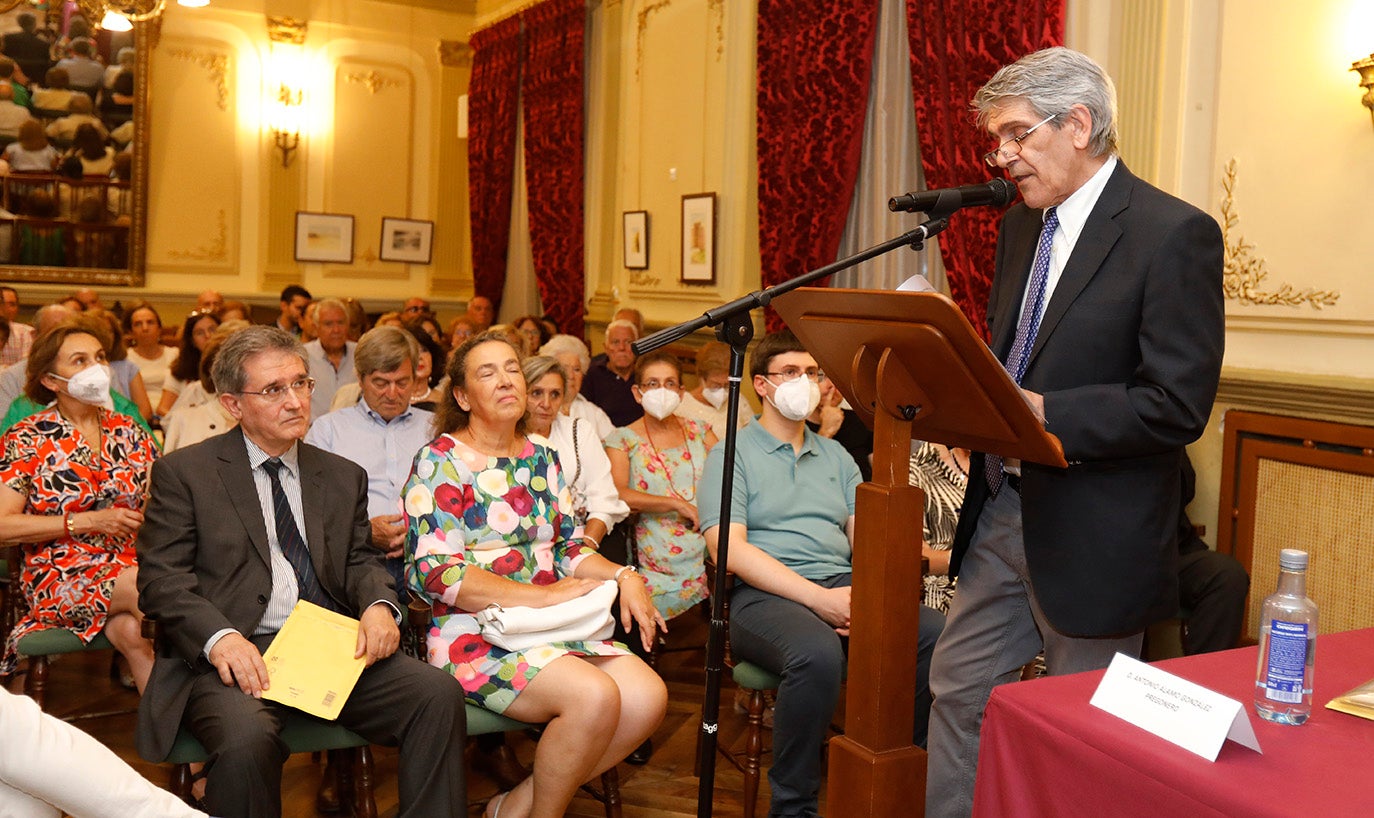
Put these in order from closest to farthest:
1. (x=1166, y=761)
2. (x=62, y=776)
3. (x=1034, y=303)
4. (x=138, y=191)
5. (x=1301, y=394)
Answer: (x=1166, y=761) → (x=62, y=776) → (x=1034, y=303) → (x=1301, y=394) → (x=138, y=191)

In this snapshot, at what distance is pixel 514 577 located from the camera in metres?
3.28

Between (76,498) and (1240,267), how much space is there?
3991mm

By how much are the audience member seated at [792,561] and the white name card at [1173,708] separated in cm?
155

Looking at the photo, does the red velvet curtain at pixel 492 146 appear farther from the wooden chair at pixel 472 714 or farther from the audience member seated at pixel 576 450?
the wooden chair at pixel 472 714

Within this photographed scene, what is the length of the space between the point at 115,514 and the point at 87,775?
6.20 feet

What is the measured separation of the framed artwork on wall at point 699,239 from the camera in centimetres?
735

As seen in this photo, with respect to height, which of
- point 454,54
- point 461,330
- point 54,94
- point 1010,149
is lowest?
point 461,330

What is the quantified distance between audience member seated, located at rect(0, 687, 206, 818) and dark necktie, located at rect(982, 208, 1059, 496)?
1.70m

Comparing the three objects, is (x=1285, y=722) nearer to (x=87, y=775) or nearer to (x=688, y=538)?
(x=87, y=775)

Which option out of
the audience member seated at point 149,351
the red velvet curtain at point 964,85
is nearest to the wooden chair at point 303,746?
the red velvet curtain at point 964,85

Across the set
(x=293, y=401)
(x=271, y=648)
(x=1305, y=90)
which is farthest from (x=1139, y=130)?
(x=271, y=648)

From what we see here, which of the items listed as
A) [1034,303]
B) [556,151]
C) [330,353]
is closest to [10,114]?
[556,151]

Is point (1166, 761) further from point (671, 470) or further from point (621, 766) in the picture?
point (671, 470)

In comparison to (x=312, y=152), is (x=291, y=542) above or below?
below
